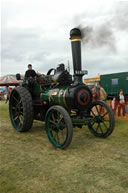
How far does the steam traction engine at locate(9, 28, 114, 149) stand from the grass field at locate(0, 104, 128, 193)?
1.18 feet

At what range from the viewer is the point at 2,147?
4.19 m

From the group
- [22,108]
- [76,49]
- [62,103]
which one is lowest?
[22,108]

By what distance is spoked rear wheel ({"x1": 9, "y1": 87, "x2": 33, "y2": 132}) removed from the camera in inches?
202

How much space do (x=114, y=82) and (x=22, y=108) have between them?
12.2 meters

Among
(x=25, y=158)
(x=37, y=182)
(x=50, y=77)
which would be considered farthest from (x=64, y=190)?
(x=50, y=77)

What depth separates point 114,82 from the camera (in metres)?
16.5

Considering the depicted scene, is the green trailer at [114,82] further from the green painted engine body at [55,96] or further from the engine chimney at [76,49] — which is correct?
the engine chimney at [76,49]

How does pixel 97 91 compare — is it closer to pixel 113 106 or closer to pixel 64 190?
pixel 113 106

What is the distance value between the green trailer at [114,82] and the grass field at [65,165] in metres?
11.5

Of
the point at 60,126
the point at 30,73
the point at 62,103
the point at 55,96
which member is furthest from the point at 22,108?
the point at 60,126

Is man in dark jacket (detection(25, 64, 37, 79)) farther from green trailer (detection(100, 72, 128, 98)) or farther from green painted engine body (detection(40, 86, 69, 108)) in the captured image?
green trailer (detection(100, 72, 128, 98))

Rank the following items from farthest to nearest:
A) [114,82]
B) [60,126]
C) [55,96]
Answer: [114,82] < [55,96] < [60,126]

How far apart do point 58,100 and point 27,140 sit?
4.01 ft

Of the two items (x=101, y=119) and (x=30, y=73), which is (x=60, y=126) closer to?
(x=101, y=119)
